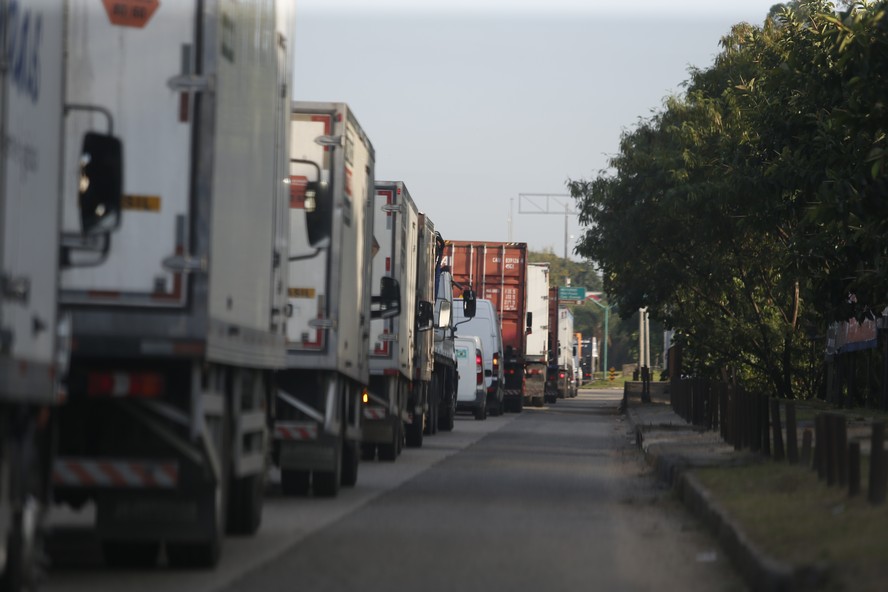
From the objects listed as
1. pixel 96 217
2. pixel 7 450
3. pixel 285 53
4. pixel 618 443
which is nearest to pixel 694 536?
pixel 285 53

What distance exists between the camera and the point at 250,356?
1030cm

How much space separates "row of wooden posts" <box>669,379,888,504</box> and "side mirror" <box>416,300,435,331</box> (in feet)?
15.1

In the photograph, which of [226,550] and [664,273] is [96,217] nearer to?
[226,550]

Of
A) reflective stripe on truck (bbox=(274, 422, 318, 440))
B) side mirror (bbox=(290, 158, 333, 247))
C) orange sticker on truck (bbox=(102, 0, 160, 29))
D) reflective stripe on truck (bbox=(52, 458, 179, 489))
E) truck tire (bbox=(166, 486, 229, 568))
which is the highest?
orange sticker on truck (bbox=(102, 0, 160, 29))

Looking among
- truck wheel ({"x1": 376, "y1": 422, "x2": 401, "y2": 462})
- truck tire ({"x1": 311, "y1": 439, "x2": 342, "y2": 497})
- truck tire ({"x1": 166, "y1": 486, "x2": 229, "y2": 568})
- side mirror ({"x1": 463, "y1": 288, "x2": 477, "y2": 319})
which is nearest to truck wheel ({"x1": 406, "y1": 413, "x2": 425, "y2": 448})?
truck wheel ({"x1": 376, "y1": 422, "x2": 401, "y2": 462})

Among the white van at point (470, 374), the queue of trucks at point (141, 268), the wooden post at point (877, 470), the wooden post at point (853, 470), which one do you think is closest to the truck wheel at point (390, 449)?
the queue of trucks at point (141, 268)

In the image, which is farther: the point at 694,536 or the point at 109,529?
the point at 694,536

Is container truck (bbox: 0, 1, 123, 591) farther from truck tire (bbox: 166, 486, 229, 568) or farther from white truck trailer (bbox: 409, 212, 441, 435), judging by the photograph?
white truck trailer (bbox: 409, 212, 441, 435)

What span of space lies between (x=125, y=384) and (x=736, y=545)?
4.07m

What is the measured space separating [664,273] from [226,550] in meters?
31.4

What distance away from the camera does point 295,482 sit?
15305mm

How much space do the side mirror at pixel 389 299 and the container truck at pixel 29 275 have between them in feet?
37.7

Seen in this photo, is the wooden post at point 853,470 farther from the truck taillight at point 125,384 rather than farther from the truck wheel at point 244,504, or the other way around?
the truck taillight at point 125,384

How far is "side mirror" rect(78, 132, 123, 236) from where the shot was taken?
27.5 ft
